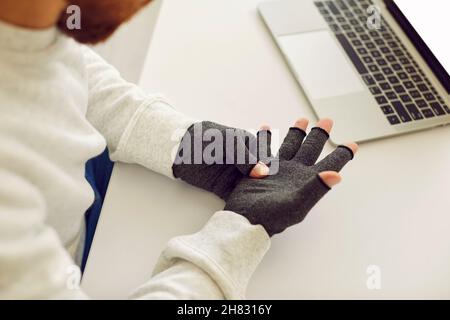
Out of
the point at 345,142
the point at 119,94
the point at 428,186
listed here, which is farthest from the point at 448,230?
the point at 119,94

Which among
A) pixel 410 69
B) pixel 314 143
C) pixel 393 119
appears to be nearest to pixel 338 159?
pixel 314 143

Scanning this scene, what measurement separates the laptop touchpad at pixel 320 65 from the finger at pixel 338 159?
5.0 inches

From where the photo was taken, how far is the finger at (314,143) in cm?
58

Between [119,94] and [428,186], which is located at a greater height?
[119,94]

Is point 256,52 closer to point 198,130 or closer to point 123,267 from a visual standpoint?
point 198,130

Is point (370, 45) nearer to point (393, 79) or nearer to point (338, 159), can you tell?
point (393, 79)

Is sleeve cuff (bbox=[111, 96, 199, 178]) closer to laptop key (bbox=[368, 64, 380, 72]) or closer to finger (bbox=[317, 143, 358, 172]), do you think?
finger (bbox=[317, 143, 358, 172])

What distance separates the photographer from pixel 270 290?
1.63ft

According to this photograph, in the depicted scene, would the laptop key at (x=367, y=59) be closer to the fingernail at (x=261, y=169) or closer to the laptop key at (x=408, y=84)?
the laptop key at (x=408, y=84)

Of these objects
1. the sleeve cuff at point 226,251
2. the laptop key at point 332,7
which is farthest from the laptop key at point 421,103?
the sleeve cuff at point 226,251

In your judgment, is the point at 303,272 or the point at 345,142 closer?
the point at 303,272

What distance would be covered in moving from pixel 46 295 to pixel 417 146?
498mm

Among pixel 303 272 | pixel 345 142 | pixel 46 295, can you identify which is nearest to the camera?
pixel 46 295

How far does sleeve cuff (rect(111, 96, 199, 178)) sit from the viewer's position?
56cm
